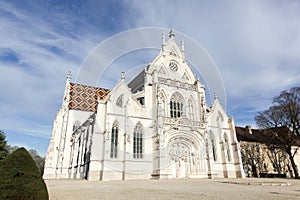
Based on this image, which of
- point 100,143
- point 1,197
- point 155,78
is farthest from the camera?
point 155,78

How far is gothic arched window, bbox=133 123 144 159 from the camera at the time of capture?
68.8 feet

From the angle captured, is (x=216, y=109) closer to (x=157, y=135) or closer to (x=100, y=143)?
(x=157, y=135)

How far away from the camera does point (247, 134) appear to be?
4212 cm

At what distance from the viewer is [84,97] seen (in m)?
35.4

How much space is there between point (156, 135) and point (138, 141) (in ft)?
6.80

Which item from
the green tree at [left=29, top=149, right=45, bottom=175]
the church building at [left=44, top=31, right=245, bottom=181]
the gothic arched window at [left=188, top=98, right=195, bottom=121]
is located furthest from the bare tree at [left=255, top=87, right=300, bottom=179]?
the green tree at [left=29, top=149, right=45, bottom=175]

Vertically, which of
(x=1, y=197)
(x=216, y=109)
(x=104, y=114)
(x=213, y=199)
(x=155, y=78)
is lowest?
(x=213, y=199)

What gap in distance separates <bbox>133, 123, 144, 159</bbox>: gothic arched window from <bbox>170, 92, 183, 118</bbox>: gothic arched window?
4.99 m

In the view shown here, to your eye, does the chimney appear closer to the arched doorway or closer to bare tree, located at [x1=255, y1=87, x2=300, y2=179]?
bare tree, located at [x1=255, y1=87, x2=300, y2=179]

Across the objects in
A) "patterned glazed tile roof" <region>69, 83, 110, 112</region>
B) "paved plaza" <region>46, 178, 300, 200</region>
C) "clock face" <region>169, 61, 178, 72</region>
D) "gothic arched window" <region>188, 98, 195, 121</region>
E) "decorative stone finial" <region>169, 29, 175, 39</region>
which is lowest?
"paved plaza" <region>46, 178, 300, 200</region>

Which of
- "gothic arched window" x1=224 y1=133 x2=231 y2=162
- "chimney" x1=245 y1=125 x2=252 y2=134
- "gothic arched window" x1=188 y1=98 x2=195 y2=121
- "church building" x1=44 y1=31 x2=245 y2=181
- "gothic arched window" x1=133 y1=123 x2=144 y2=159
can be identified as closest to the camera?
"church building" x1=44 y1=31 x2=245 y2=181

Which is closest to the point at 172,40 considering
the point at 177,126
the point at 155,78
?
the point at 155,78

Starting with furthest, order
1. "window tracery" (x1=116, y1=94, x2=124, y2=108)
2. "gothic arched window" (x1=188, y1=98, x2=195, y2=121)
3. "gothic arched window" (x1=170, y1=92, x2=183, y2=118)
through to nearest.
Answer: "gothic arched window" (x1=188, y1=98, x2=195, y2=121) < "gothic arched window" (x1=170, y1=92, x2=183, y2=118) < "window tracery" (x1=116, y1=94, x2=124, y2=108)

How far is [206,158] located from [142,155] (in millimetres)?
8007
